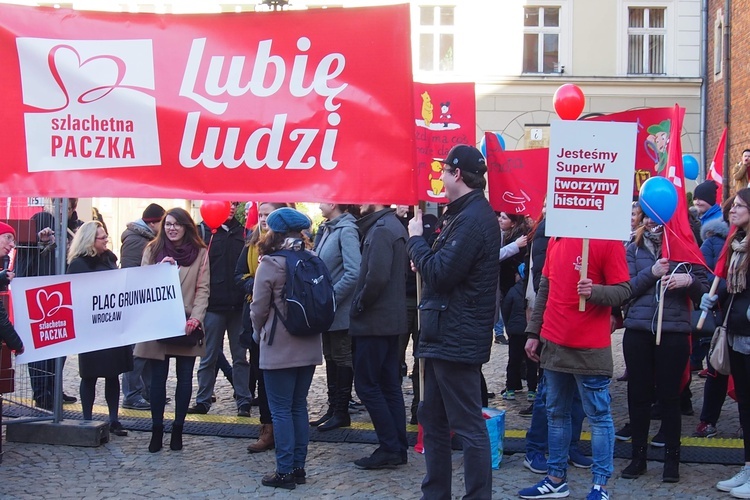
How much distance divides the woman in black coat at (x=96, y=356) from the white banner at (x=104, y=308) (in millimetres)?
261

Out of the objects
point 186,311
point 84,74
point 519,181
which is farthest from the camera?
point 519,181

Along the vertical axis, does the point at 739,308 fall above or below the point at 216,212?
below

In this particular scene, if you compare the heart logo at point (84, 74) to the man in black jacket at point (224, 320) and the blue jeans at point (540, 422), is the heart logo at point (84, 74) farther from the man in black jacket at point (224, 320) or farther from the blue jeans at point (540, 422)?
the blue jeans at point (540, 422)

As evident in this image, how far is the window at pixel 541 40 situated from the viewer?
23.1 meters

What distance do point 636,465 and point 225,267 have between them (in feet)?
13.1

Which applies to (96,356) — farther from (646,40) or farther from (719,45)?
(646,40)

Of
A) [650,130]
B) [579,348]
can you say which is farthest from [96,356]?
[650,130]

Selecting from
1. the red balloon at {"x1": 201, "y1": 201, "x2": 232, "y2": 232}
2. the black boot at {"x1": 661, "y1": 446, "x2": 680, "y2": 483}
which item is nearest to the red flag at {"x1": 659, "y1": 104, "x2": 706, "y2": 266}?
the black boot at {"x1": 661, "y1": 446, "x2": 680, "y2": 483}

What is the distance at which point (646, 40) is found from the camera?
916 inches

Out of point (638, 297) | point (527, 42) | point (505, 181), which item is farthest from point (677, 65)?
point (638, 297)

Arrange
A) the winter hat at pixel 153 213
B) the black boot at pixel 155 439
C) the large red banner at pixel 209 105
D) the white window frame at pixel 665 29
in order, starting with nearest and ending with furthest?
1. the large red banner at pixel 209 105
2. the black boot at pixel 155 439
3. the winter hat at pixel 153 213
4. the white window frame at pixel 665 29

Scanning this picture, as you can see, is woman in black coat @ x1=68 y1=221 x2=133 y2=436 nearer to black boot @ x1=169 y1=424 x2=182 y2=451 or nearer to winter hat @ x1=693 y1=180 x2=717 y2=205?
black boot @ x1=169 y1=424 x2=182 y2=451

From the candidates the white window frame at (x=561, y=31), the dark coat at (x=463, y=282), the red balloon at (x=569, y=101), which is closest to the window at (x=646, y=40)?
the white window frame at (x=561, y=31)

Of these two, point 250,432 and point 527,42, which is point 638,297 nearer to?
point 250,432
